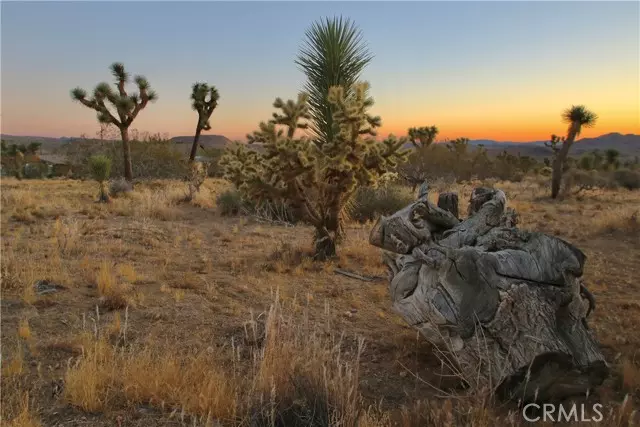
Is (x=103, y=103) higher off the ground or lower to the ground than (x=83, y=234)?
higher

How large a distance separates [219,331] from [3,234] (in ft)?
24.5

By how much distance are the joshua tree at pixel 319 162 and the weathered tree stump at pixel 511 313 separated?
3.45 metres

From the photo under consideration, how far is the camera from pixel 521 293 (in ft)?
10.5

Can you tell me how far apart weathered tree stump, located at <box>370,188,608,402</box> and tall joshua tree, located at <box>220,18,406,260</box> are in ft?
11.4

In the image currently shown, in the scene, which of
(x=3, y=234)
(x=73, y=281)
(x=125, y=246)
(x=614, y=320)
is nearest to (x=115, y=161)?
(x=3, y=234)

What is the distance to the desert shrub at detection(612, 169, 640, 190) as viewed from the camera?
2662 centimetres

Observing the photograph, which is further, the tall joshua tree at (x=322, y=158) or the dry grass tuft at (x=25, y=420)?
the tall joshua tree at (x=322, y=158)

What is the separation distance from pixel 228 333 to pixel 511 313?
2.68 metres

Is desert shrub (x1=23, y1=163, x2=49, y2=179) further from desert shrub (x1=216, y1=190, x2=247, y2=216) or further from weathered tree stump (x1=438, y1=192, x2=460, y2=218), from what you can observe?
weathered tree stump (x1=438, y1=192, x2=460, y2=218)

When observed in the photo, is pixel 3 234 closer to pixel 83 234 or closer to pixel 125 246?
pixel 83 234

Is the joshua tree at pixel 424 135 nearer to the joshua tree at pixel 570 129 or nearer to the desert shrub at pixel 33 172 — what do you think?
the joshua tree at pixel 570 129

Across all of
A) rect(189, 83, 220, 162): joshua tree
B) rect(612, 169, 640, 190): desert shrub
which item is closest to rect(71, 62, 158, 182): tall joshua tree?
rect(189, 83, 220, 162): joshua tree

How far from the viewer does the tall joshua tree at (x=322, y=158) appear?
23.1ft

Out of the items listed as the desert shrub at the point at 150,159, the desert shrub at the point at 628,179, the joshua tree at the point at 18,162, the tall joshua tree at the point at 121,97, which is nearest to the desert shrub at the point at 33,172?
the joshua tree at the point at 18,162
